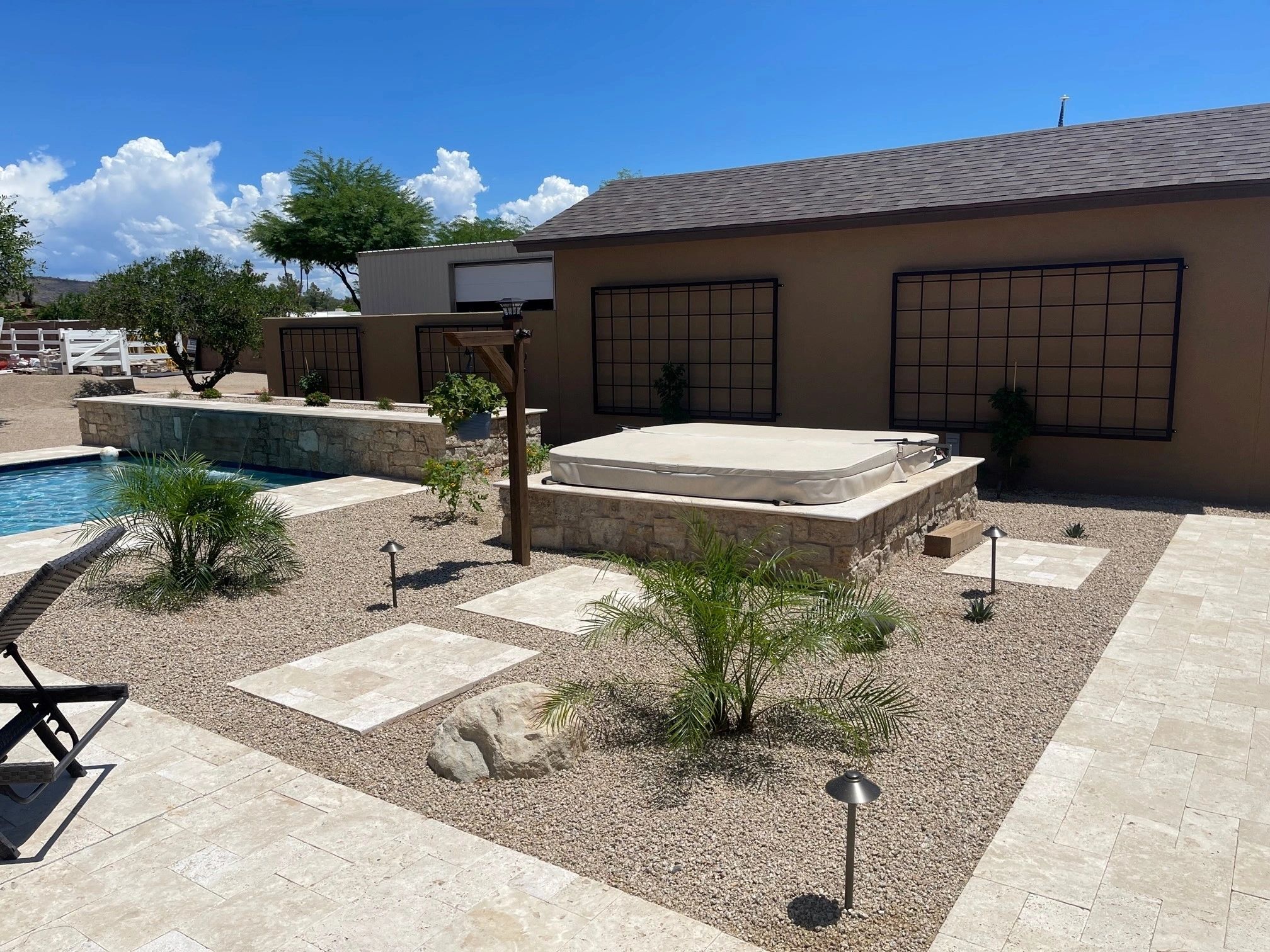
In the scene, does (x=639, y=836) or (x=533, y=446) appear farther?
(x=533, y=446)

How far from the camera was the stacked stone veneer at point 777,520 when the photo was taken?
595 centimetres

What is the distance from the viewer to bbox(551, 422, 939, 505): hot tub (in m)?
6.26

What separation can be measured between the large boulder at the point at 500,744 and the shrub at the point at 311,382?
43.2ft

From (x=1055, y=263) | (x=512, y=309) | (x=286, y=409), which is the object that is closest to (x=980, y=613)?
(x=512, y=309)

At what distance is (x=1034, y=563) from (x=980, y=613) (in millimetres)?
1685

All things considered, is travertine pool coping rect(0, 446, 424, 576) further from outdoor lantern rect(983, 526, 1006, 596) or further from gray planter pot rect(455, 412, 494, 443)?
outdoor lantern rect(983, 526, 1006, 596)

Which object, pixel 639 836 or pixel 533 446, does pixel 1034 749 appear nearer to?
pixel 639 836

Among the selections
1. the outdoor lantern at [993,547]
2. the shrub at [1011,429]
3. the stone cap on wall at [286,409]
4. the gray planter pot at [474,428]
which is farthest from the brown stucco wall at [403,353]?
the outdoor lantern at [993,547]

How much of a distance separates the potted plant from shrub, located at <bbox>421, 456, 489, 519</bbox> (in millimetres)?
1072

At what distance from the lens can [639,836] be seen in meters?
3.13

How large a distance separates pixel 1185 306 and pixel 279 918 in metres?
9.32

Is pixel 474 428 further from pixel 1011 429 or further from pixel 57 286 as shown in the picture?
pixel 57 286

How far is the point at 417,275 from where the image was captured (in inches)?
805

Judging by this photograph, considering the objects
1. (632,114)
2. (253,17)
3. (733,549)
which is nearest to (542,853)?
(733,549)
